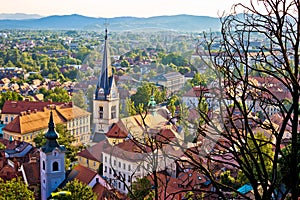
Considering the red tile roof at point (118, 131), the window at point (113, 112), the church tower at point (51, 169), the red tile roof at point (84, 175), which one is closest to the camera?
the red tile roof at point (118, 131)

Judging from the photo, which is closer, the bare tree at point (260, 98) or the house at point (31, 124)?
the bare tree at point (260, 98)

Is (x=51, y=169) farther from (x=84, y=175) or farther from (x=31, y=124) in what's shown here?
(x=31, y=124)

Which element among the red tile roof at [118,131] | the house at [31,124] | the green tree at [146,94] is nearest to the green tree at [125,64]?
the green tree at [146,94]

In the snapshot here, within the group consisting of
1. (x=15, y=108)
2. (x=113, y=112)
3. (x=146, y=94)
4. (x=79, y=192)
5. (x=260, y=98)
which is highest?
(x=260, y=98)

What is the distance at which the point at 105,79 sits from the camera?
18.1 ft

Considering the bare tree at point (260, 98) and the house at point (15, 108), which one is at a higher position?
the bare tree at point (260, 98)

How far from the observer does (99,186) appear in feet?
30.0

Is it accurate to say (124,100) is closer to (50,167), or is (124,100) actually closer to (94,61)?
(94,61)

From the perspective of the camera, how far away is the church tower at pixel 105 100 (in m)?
5.31

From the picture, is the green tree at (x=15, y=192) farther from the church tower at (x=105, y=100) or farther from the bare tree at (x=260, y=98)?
the bare tree at (x=260, y=98)

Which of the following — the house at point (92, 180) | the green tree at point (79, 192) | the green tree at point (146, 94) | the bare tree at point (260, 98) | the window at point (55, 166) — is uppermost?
the bare tree at point (260, 98)

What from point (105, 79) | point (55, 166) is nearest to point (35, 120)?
point (55, 166)

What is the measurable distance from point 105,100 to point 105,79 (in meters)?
0.23

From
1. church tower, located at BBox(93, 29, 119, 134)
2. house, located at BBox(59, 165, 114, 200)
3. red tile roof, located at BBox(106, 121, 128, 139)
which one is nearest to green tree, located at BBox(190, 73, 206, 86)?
red tile roof, located at BBox(106, 121, 128, 139)
